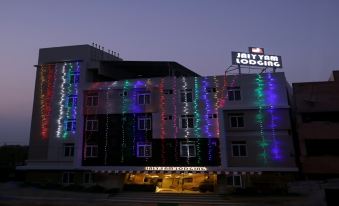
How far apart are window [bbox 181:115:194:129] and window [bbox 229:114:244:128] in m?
4.37

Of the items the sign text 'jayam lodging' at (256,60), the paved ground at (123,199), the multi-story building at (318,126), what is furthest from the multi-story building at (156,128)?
the sign text 'jayam lodging' at (256,60)

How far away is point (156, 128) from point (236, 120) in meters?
9.13

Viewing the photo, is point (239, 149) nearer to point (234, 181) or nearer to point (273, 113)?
point (234, 181)

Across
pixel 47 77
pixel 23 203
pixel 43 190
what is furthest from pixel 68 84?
pixel 23 203

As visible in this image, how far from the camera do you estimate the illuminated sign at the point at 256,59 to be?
39156 mm

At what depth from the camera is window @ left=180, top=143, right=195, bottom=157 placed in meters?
35.7

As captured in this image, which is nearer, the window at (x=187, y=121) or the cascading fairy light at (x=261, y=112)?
the cascading fairy light at (x=261, y=112)

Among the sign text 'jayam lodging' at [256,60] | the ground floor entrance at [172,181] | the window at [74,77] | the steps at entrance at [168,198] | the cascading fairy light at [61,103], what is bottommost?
the steps at entrance at [168,198]

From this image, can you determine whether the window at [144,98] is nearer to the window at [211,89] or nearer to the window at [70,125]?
the window at [211,89]

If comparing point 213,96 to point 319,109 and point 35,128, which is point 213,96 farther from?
point 35,128

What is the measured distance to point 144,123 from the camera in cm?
3769

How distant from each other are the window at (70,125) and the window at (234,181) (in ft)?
64.3

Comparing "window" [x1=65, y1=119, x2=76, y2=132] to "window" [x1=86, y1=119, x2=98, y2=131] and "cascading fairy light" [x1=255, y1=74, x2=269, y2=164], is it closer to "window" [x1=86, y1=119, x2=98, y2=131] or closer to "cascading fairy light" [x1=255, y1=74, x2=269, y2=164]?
"window" [x1=86, y1=119, x2=98, y2=131]

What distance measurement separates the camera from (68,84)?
4084 centimetres
